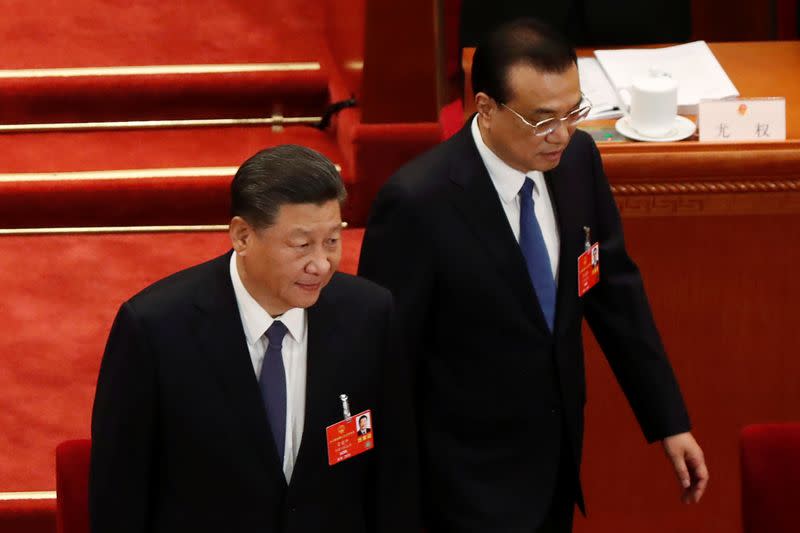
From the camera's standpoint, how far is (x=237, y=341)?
1.62 m

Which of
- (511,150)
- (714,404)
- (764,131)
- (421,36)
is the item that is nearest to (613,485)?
(714,404)

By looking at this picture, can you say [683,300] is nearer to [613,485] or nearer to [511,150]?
[613,485]

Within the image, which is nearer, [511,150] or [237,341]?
[237,341]

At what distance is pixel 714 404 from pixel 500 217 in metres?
0.76

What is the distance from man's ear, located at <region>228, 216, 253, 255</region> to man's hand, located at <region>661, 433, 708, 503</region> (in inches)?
30.5

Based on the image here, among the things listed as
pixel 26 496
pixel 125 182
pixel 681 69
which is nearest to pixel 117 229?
pixel 125 182

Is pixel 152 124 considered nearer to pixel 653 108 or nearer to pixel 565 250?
pixel 653 108

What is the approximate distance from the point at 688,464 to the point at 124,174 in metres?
1.65

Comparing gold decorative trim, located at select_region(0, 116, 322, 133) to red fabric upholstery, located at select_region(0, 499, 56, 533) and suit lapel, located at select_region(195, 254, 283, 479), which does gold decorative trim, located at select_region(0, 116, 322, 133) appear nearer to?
red fabric upholstery, located at select_region(0, 499, 56, 533)

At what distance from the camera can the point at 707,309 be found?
97.0 inches

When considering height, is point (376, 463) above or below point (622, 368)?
below

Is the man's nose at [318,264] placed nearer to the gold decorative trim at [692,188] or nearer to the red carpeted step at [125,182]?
the gold decorative trim at [692,188]

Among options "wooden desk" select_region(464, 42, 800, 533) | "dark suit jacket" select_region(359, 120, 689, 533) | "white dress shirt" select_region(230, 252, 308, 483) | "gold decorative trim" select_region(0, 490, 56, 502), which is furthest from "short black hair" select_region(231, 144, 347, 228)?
A: "gold decorative trim" select_region(0, 490, 56, 502)

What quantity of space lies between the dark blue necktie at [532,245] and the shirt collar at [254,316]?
435mm
